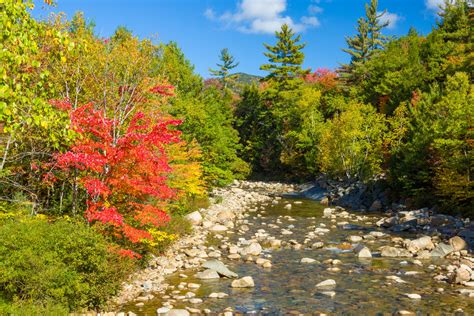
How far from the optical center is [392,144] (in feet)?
110

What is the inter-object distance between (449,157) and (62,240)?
75.2 feet

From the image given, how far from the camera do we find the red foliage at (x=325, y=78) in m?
63.7

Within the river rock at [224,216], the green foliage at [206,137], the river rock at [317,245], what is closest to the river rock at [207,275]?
the river rock at [317,245]

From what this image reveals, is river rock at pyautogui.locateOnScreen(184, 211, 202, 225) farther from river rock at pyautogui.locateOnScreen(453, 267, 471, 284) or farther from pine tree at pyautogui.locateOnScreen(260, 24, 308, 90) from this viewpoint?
pine tree at pyautogui.locateOnScreen(260, 24, 308, 90)

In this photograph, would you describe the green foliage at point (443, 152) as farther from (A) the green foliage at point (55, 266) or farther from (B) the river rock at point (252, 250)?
(A) the green foliage at point (55, 266)

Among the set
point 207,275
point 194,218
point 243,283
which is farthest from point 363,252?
point 194,218

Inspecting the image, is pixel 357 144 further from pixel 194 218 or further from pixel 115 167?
pixel 115 167

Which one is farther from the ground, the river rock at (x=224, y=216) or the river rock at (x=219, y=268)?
the river rock at (x=224, y=216)

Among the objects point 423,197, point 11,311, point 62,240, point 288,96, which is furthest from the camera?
point 288,96

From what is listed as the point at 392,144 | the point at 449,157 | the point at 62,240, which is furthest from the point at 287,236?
the point at 392,144

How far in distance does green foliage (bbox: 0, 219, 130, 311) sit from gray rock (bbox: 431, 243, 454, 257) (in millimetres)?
13170

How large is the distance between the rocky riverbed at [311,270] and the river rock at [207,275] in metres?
0.03

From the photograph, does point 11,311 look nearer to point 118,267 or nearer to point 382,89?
point 118,267

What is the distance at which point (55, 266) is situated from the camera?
920cm
